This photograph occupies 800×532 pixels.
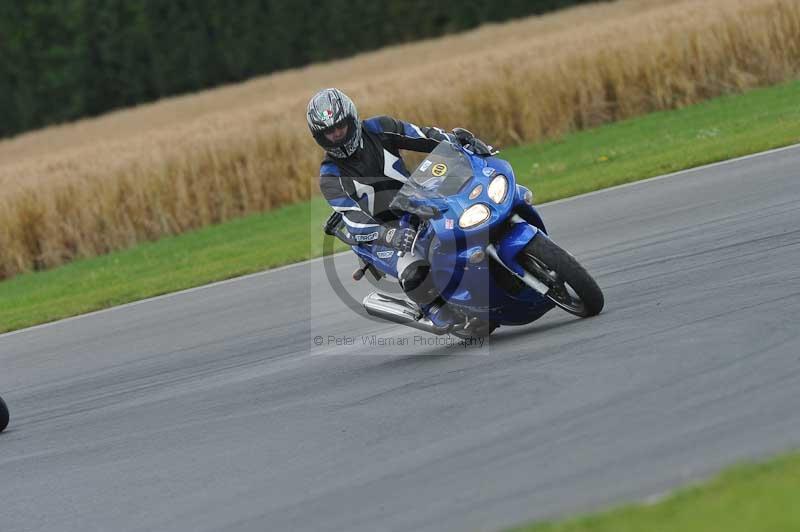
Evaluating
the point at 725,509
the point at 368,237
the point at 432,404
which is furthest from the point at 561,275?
the point at 725,509

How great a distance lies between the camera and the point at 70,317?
15.2 m

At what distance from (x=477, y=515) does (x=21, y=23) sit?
57604 millimetres

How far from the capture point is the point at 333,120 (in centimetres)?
880

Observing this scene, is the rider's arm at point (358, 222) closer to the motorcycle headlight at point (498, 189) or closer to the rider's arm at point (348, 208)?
the rider's arm at point (348, 208)

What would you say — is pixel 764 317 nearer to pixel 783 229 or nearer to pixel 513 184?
pixel 513 184

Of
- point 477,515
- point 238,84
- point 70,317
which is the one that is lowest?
point 238,84

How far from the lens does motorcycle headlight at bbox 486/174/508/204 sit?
8.39m

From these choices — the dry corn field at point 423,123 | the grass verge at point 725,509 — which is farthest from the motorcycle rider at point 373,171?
the dry corn field at point 423,123

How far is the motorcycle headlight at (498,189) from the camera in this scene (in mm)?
8391

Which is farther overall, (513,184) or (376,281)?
(376,281)

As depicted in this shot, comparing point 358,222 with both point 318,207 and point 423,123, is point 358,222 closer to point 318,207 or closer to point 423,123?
point 318,207

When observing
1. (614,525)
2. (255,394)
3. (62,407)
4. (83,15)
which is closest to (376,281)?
(255,394)

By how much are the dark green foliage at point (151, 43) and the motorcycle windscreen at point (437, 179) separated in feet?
163

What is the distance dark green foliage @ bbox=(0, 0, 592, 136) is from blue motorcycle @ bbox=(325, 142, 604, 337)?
49.7 m
